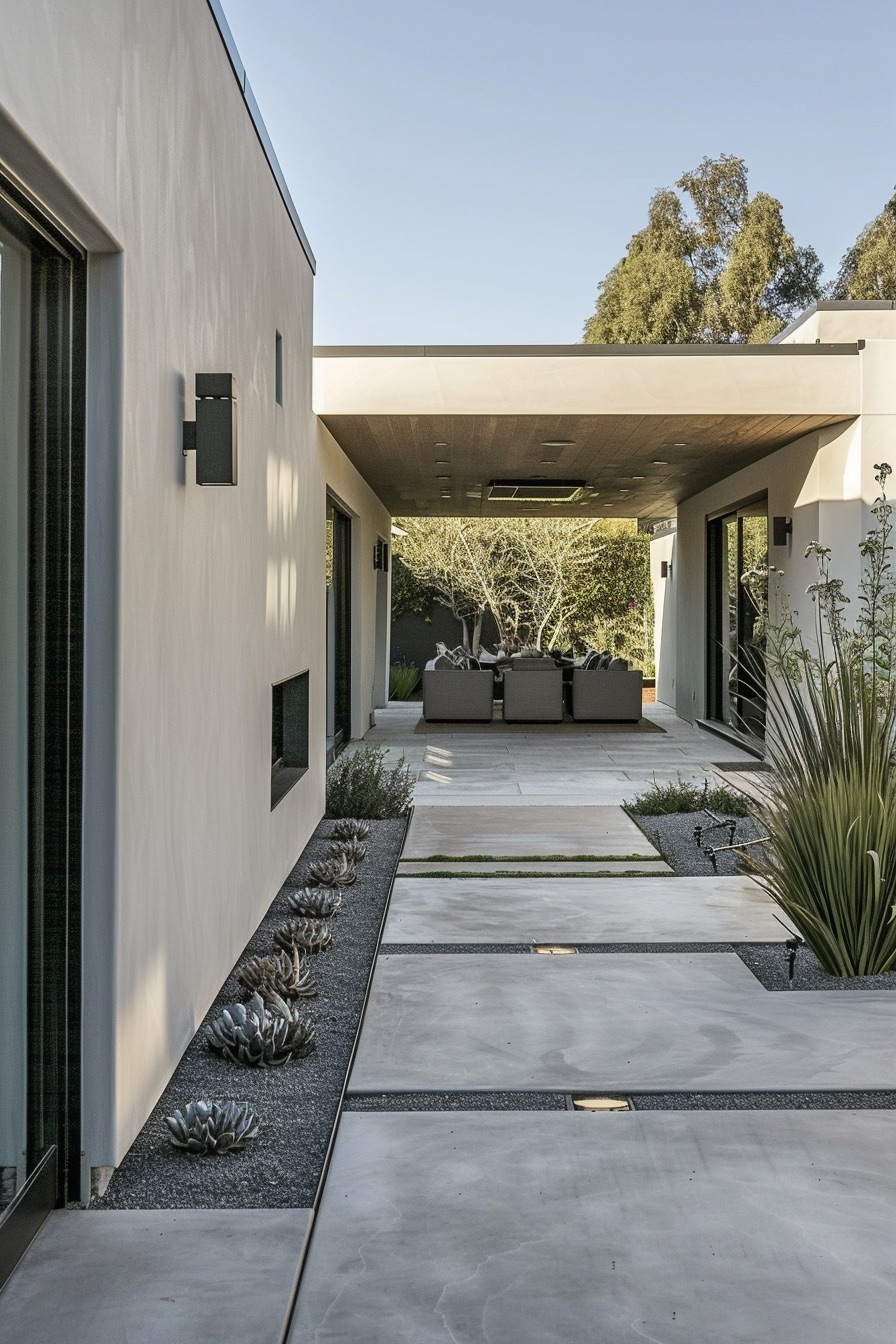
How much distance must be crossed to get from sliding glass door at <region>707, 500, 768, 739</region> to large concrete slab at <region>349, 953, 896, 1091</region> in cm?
771

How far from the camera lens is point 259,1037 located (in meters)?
3.62

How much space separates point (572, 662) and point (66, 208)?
547 inches

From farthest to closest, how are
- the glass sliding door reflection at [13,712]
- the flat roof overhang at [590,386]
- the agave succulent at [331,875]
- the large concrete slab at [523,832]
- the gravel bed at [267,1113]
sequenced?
the flat roof overhang at [590,386]
the large concrete slab at [523,832]
the agave succulent at [331,875]
the gravel bed at [267,1113]
the glass sliding door reflection at [13,712]

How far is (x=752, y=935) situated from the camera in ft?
16.5

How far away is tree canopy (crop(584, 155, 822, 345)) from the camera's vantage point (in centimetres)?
2722

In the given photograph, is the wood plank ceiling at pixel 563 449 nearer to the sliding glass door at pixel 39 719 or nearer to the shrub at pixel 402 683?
the shrub at pixel 402 683

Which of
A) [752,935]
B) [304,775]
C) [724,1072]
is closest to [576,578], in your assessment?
[304,775]

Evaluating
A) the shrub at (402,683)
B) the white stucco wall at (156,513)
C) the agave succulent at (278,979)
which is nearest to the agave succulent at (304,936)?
the white stucco wall at (156,513)

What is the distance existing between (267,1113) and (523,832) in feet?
14.2

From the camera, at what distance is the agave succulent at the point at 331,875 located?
600 centimetres

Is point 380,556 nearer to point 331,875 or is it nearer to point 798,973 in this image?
point 331,875

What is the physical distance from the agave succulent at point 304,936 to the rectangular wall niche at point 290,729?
4.53 feet

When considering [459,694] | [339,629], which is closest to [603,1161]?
[339,629]

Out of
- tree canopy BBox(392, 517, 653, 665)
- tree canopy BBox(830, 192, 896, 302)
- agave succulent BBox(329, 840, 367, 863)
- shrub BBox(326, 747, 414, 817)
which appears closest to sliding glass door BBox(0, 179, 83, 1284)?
agave succulent BBox(329, 840, 367, 863)
